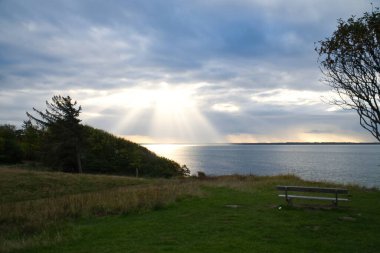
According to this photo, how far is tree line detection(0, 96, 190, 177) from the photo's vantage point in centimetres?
4656

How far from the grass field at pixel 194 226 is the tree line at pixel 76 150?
2725cm

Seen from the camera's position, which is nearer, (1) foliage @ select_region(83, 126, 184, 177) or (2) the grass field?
(2) the grass field

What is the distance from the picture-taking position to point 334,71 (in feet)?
51.9

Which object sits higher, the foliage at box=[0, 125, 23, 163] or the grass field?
the foliage at box=[0, 125, 23, 163]

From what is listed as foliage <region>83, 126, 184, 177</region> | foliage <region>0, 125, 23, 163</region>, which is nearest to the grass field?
foliage <region>83, 126, 184, 177</region>

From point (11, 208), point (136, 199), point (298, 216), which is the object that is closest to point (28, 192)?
point (11, 208)

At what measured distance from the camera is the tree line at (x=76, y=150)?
46.6 metres

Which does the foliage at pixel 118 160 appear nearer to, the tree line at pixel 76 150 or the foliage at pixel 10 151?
the tree line at pixel 76 150

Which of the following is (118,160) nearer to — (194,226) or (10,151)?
(10,151)

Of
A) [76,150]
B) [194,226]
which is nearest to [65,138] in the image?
[76,150]

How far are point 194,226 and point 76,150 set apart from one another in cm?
3775

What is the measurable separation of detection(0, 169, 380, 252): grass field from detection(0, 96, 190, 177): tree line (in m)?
27.3

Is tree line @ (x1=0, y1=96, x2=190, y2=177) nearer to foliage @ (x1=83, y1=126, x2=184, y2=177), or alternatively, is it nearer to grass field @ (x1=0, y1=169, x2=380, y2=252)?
foliage @ (x1=83, y1=126, x2=184, y2=177)

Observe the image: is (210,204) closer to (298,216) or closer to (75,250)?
(298,216)
